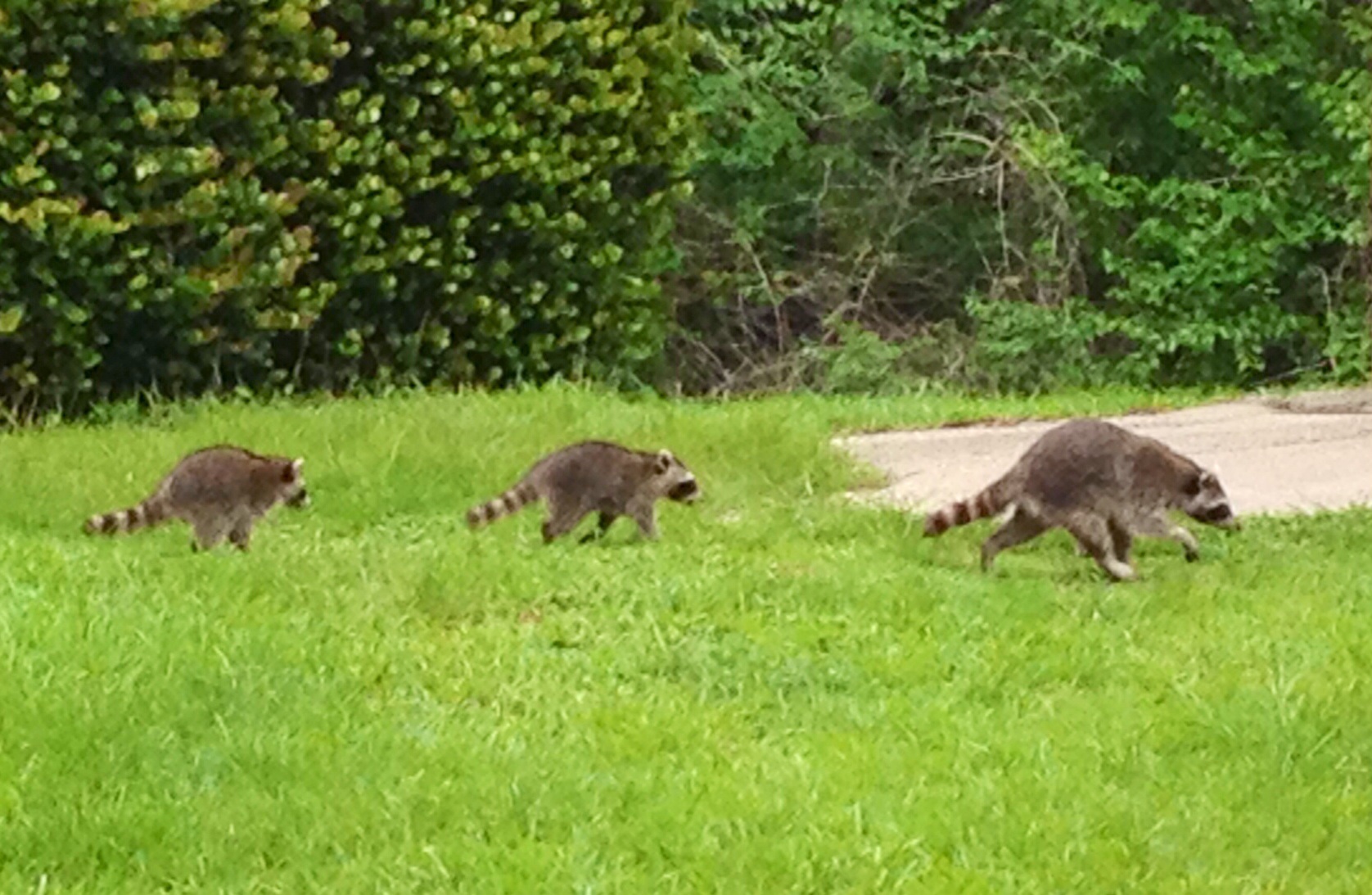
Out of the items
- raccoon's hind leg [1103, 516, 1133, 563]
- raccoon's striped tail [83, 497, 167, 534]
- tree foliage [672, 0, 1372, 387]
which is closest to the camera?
raccoon's hind leg [1103, 516, 1133, 563]

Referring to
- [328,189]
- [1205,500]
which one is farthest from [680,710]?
[328,189]

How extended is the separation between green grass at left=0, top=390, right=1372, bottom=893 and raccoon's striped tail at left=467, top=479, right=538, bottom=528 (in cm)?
13

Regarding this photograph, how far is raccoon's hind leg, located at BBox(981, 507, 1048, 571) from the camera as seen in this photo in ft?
27.1

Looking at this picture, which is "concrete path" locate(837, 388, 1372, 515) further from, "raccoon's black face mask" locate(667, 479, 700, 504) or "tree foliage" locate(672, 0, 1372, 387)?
"tree foliage" locate(672, 0, 1372, 387)

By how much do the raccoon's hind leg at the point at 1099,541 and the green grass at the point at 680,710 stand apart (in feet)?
0.45

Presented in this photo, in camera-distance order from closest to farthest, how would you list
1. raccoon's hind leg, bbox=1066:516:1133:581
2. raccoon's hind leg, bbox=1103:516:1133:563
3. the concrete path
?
raccoon's hind leg, bbox=1066:516:1133:581, raccoon's hind leg, bbox=1103:516:1133:563, the concrete path

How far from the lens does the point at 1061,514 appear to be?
8211 millimetres

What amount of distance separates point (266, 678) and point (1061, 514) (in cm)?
304

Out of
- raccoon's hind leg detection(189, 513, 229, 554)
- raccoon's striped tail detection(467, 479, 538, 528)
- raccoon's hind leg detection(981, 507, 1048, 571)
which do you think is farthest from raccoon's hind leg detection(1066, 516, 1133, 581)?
raccoon's hind leg detection(189, 513, 229, 554)

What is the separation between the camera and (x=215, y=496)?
28.5 feet

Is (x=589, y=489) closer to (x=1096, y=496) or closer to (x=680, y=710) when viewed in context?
(x=1096, y=496)

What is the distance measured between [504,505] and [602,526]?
37 cm

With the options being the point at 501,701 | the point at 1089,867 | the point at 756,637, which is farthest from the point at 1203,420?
the point at 1089,867

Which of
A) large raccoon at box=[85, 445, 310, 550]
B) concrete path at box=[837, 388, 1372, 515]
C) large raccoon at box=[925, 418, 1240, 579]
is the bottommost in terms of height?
concrete path at box=[837, 388, 1372, 515]
